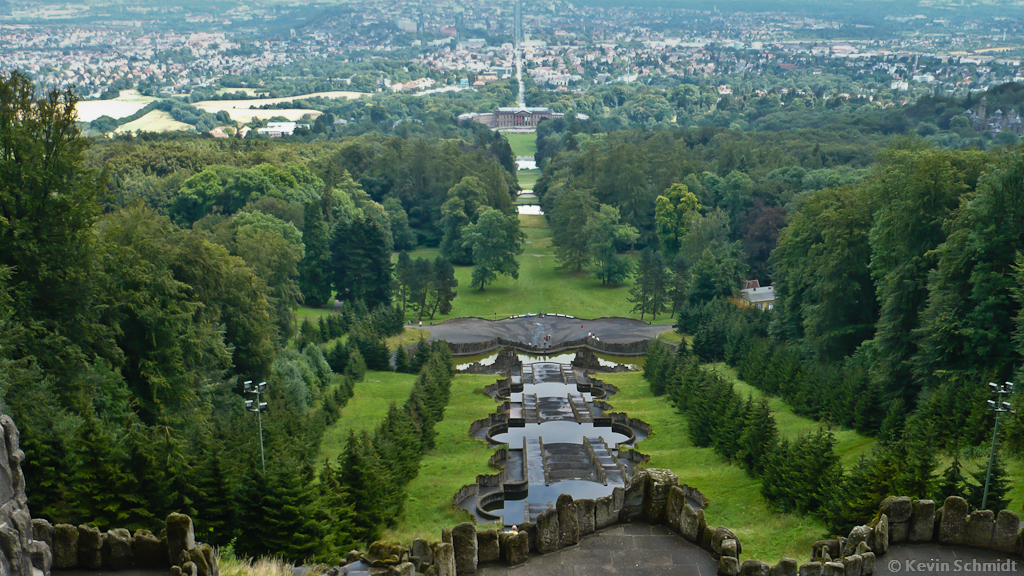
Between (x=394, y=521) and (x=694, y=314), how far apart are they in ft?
144

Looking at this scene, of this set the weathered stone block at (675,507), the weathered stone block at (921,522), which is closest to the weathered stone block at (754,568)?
the weathered stone block at (675,507)

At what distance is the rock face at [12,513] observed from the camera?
12.5 m

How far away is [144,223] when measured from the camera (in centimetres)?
4866

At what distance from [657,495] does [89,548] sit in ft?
38.6

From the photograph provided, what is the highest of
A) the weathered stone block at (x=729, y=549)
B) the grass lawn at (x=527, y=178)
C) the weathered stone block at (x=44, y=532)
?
the weathered stone block at (x=44, y=532)

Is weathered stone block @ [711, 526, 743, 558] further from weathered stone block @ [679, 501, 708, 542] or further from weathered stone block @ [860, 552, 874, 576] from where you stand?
weathered stone block @ [860, 552, 874, 576]

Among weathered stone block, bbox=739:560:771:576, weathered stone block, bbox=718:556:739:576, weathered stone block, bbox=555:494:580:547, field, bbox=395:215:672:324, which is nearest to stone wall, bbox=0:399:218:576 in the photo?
weathered stone block, bbox=555:494:580:547

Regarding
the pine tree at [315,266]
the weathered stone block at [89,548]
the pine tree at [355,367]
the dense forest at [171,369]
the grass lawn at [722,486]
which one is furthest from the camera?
the pine tree at [315,266]

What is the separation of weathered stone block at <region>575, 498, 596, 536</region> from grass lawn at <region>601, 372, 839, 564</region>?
36.5ft

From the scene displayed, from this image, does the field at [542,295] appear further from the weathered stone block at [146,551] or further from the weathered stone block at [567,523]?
the weathered stone block at [146,551]

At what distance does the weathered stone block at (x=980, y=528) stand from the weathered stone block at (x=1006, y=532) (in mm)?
100

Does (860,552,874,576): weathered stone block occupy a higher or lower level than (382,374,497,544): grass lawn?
higher

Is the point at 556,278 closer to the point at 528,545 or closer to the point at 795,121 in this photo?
the point at 528,545

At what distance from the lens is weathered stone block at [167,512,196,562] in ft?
57.9
